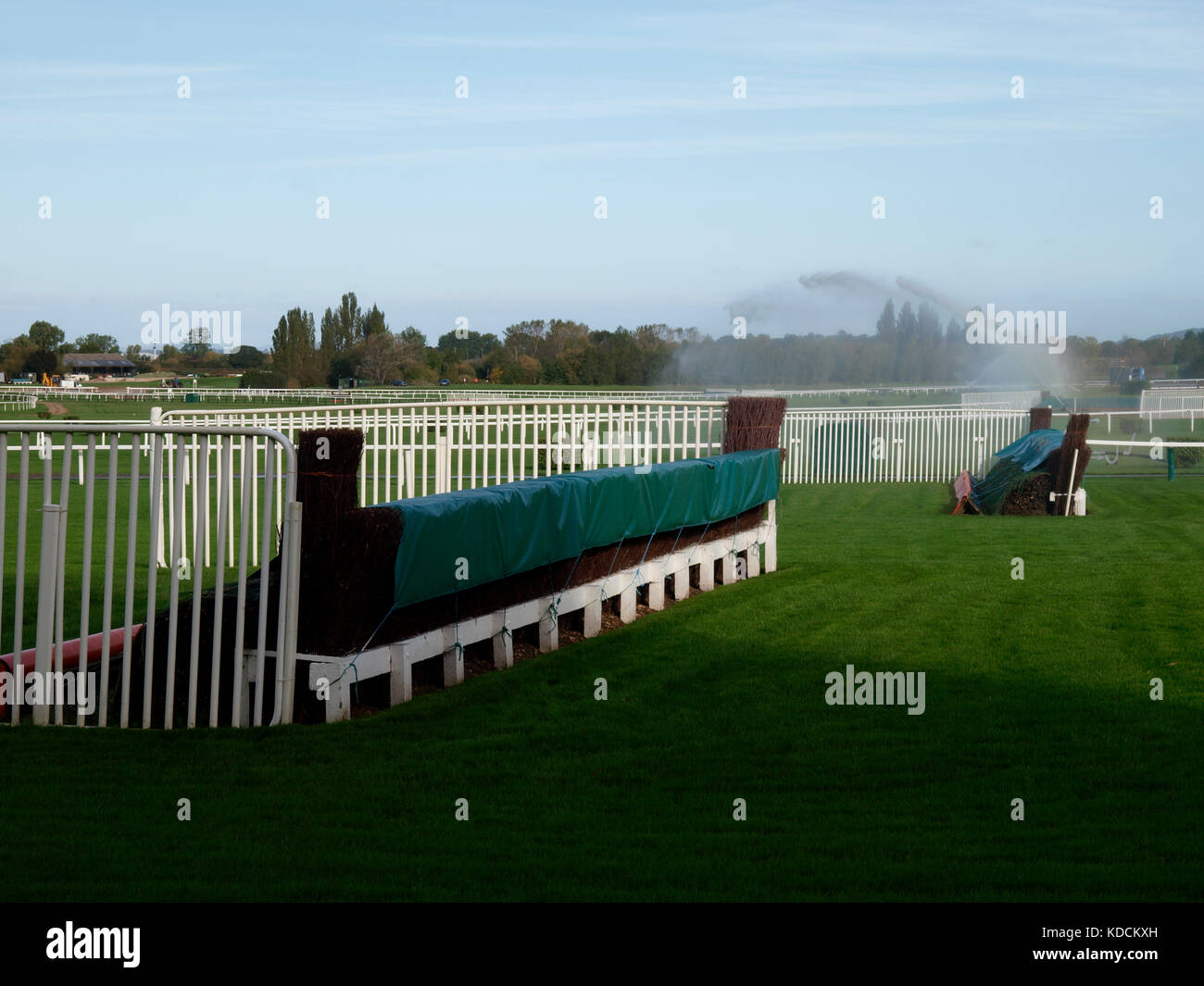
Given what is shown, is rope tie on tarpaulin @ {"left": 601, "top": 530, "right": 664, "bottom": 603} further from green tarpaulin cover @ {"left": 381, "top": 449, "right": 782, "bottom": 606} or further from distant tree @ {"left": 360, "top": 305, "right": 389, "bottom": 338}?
distant tree @ {"left": 360, "top": 305, "right": 389, "bottom": 338}

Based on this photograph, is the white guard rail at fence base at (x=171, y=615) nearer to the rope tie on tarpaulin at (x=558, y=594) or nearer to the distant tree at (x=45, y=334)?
the rope tie on tarpaulin at (x=558, y=594)

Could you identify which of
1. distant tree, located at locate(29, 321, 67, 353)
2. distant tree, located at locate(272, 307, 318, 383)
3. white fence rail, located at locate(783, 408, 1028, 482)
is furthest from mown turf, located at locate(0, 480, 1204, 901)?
distant tree, located at locate(29, 321, 67, 353)

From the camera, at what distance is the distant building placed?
140m

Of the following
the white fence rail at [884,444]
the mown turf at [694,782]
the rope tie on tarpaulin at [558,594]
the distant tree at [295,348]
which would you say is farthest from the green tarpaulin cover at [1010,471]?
the distant tree at [295,348]

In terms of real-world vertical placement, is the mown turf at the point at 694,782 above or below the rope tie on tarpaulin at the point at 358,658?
below

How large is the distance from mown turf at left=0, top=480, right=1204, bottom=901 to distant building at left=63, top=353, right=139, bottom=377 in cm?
14045

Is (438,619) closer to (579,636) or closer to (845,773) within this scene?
(579,636)

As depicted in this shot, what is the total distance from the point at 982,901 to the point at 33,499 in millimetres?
22017

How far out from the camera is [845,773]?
628 cm

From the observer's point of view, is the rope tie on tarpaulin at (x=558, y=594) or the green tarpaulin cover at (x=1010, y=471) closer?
the rope tie on tarpaulin at (x=558, y=594)

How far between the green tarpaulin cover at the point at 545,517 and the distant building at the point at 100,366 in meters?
137

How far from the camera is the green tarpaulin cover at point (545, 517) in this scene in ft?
25.4

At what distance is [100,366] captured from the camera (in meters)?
142

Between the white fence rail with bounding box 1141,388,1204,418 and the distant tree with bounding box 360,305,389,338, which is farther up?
the distant tree with bounding box 360,305,389,338
